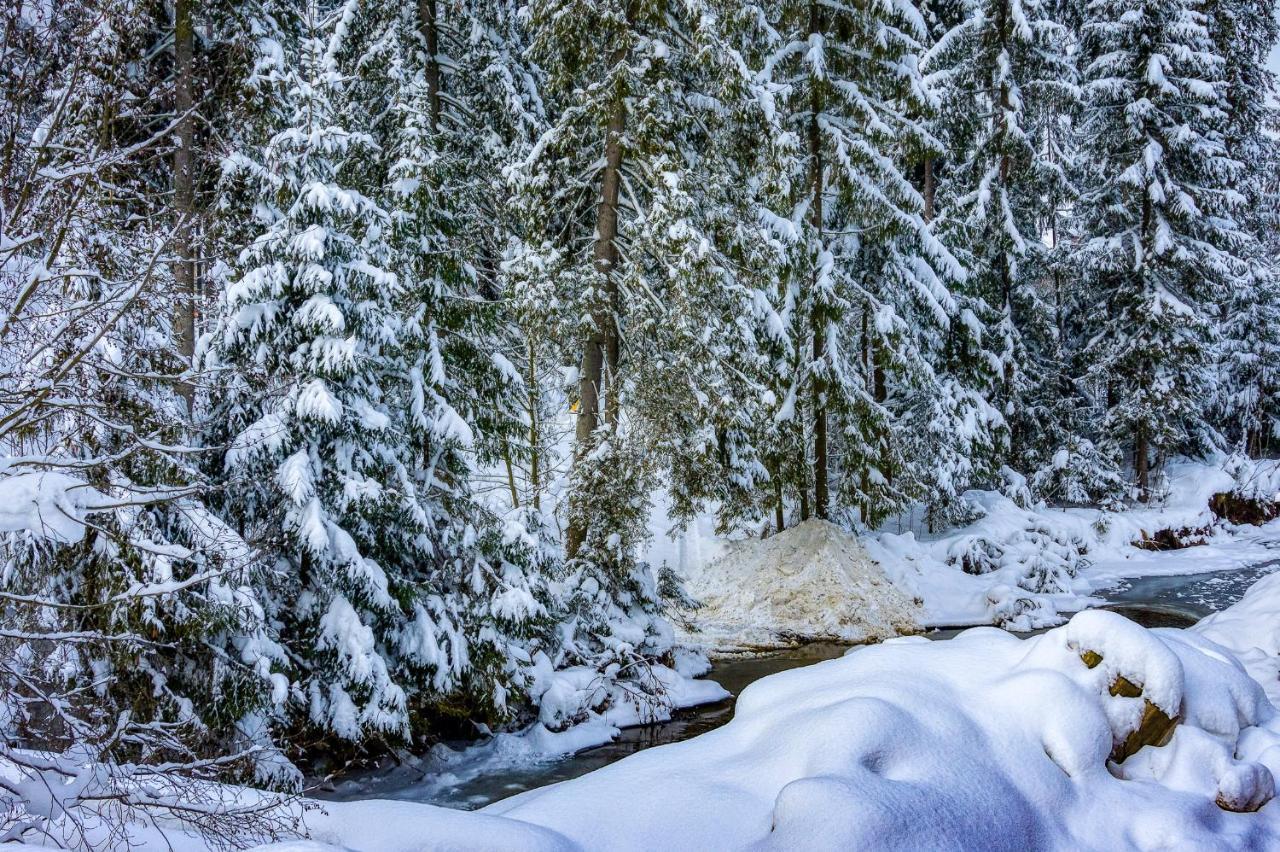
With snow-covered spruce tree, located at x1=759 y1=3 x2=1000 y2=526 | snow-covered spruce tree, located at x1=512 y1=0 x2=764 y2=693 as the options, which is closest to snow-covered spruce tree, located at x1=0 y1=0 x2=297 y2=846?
snow-covered spruce tree, located at x1=512 y1=0 x2=764 y2=693

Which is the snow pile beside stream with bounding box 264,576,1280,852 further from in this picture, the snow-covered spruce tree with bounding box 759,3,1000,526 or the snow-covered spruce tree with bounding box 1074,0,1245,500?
the snow-covered spruce tree with bounding box 1074,0,1245,500

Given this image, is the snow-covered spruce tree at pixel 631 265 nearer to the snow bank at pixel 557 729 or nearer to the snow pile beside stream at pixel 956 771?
the snow bank at pixel 557 729

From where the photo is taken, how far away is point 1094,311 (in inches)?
864

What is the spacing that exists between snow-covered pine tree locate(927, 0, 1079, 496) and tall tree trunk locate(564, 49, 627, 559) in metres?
9.42

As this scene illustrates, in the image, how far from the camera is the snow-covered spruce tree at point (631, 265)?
11.0m

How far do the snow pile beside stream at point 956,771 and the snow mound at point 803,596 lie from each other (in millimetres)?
8013

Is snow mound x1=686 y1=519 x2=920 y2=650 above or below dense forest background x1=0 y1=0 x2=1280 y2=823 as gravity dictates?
below

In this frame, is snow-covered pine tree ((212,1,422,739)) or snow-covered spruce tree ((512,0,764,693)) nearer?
snow-covered pine tree ((212,1,422,739))

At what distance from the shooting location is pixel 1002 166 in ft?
64.3

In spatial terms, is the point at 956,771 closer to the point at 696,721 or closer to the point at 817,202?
the point at 696,721

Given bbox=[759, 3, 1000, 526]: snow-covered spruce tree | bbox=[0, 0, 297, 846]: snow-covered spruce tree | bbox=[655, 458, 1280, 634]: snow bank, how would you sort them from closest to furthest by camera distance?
1. bbox=[0, 0, 297, 846]: snow-covered spruce tree
2. bbox=[655, 458, 1280, 634]: snow bank
3. bbox=[759, 3, 1000, 526]: snow-covered spruce tree

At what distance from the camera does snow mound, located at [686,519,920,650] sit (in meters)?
14.1

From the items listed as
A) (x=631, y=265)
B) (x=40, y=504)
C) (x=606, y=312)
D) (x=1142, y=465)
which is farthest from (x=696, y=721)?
(x=1142, y=465)

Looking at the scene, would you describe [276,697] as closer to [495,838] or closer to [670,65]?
[495,838]
